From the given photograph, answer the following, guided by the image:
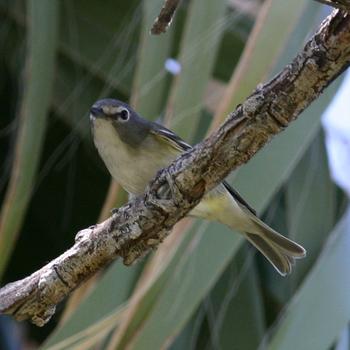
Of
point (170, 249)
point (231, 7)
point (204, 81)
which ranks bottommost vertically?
point (170, 249)

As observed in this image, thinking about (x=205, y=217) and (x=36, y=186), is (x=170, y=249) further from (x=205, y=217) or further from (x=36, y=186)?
(x=36, y=186)

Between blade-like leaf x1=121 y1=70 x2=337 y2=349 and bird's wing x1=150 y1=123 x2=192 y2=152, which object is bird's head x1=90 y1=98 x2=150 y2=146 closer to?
bird's wing x1=150 y1=123 x2=192 y2=152

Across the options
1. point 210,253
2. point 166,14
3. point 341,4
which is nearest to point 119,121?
point 210,253

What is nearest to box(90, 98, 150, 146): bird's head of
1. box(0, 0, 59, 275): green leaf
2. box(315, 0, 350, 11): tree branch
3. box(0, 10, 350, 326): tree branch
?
box(0, 0, 59, 275): green leaf

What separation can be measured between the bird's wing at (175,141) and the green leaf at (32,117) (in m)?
0.24

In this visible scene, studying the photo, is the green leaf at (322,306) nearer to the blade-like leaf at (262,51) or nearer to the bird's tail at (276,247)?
the bird's tail at (276,247)

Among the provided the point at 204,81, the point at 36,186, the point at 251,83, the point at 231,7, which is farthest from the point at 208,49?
the point at 36,186

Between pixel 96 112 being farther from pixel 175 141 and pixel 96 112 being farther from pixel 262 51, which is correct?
pixel 262 51

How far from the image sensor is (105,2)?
2.20 meters

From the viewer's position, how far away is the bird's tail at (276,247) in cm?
169

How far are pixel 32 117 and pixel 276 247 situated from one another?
19.9 inches

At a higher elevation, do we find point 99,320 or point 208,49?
point 208,49

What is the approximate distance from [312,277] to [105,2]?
913mm

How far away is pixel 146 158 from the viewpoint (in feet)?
5.62
